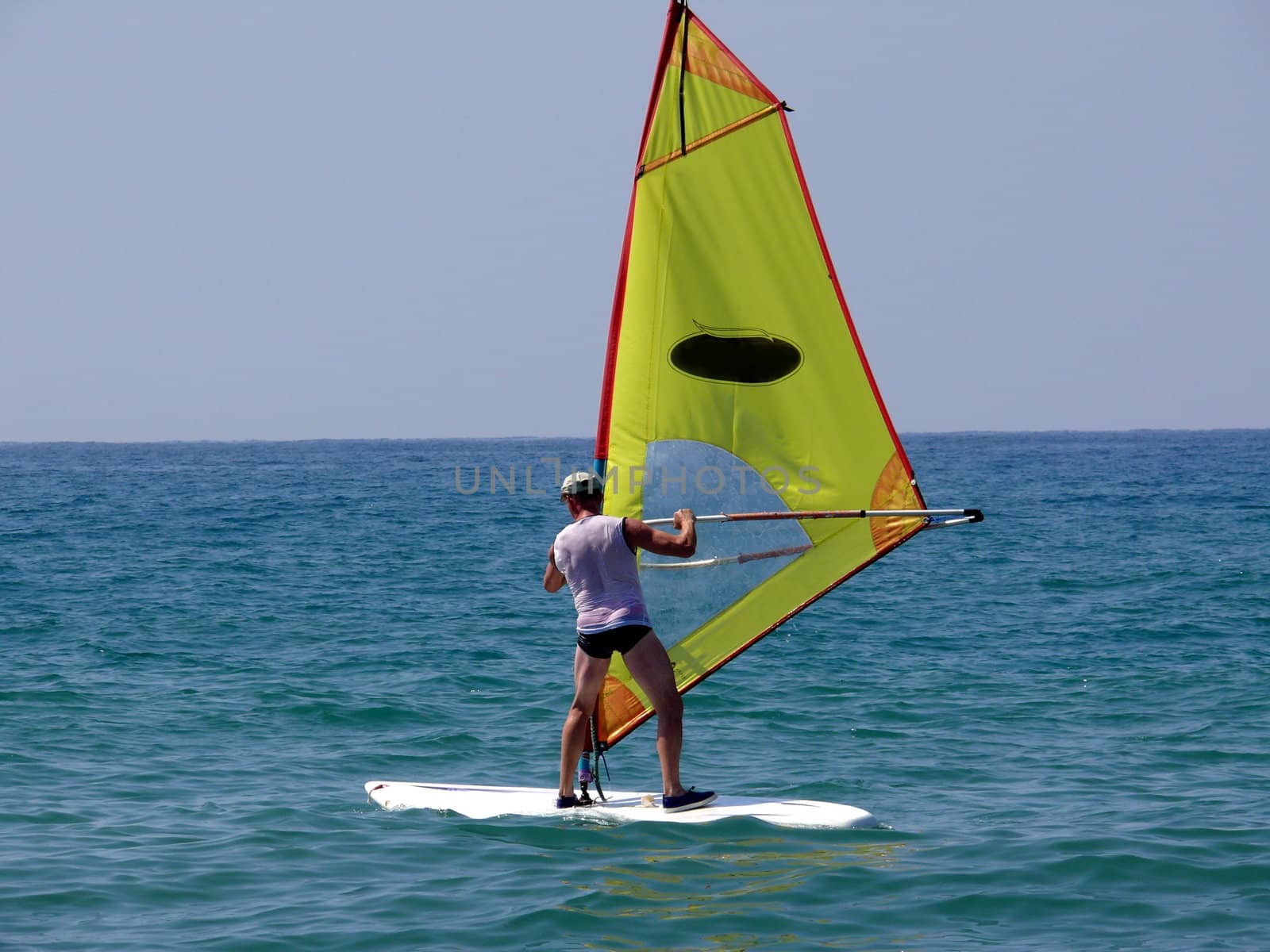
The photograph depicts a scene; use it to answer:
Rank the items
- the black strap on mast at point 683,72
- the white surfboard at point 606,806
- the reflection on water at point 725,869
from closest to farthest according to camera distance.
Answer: the reflection on water at point 725,869 < the black strap on mast at point 683,72 < the white surfboard at point 606,806

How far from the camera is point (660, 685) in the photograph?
8984mm

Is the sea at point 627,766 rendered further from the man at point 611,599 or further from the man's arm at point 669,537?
the man's arm at point 669,537

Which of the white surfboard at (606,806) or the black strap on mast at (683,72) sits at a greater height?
the black strap on mast at (683,72)

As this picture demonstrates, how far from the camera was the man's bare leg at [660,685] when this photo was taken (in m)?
8.95

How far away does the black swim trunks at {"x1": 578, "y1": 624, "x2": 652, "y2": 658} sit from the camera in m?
8.98

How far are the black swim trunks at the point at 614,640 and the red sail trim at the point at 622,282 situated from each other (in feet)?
4.07

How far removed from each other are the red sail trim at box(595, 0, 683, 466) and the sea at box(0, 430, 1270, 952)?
9.27ft

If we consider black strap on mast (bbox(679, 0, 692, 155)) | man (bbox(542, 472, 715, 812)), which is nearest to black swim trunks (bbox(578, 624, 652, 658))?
man (bbox(542, 472, 715, 812))

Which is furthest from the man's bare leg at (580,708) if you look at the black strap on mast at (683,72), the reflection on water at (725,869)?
the black strap on mast at (683,72)

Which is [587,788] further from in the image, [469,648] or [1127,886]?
[469,648]

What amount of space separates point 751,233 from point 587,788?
4172 millimetres

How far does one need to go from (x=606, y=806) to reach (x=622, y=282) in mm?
3766

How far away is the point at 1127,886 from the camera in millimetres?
8164

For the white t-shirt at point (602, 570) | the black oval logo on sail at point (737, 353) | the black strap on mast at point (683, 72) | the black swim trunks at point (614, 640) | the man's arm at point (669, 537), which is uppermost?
the black strap on mast at point (683, 72)
